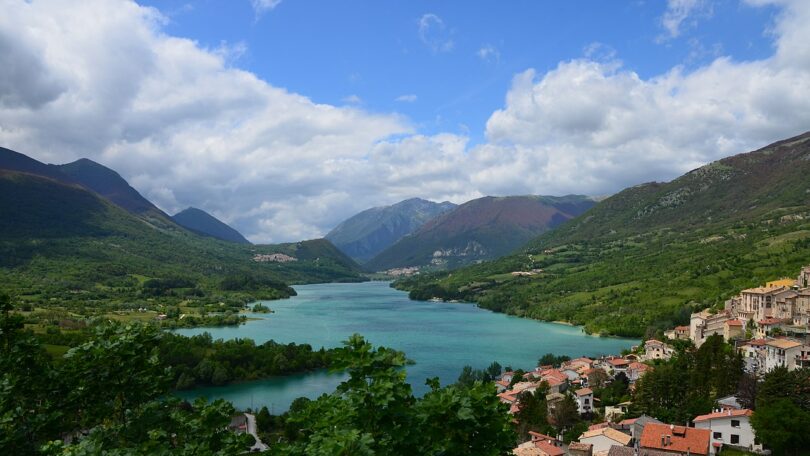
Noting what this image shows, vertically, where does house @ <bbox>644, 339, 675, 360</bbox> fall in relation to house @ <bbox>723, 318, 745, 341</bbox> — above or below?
below

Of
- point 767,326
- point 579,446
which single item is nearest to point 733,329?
point 767,326

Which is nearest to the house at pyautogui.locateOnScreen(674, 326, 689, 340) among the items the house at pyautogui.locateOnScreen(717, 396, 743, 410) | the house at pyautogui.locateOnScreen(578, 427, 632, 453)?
the house at pyautogui.locateOnScreen(717, 396, 743, 410)

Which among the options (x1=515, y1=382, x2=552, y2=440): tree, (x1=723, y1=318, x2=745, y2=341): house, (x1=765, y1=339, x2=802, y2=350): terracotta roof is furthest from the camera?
(x1=723, y1=318, x2=745, y2=341): house

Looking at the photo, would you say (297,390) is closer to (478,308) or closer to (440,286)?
(478,308)

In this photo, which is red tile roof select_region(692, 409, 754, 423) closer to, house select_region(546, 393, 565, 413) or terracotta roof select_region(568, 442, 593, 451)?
terracotta roof select_region(568, 442, 593, 451)

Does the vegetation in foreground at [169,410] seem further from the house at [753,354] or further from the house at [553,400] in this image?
the house at [753,354]

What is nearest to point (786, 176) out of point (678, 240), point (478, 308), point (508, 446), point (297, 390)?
point (678, 240)
